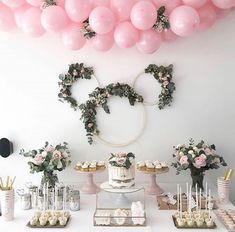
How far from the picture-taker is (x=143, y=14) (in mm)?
1973

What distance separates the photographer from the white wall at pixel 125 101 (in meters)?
2.44

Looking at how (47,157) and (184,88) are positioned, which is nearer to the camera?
(47,157)

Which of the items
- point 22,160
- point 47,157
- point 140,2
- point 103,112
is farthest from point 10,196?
point 140,2

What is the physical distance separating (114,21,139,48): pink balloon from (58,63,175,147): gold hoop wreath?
0.37 m

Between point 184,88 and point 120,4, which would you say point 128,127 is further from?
point 120,4

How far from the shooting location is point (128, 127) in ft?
8.09

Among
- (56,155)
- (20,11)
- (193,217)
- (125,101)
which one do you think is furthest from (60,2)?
(193,217)

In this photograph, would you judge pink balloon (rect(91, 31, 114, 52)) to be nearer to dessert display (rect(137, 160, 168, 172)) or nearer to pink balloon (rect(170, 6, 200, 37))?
pink balloon (rect(170, 6, 200, 37))

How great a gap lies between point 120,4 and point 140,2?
0.36ft

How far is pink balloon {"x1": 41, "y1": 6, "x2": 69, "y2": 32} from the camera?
2020 millimetres

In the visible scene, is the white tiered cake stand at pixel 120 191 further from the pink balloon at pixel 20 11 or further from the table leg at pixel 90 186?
the pink balloon at pixel 20 11

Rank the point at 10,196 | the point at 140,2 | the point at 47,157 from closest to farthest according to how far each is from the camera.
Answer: the point at 10,196 → the point at 140,2 → the point at 47,157

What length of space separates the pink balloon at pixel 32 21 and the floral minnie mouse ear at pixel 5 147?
744mm

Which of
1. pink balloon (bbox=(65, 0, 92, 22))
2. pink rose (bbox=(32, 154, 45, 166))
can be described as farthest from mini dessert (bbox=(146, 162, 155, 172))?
pink balloon (bbox=(65, 0, 92, 22))
